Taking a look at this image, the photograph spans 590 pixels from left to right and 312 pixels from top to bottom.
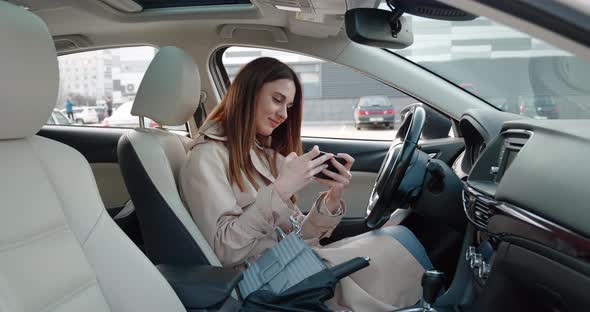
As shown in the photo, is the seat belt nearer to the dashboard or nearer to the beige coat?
the beige coat

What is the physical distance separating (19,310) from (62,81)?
506mm

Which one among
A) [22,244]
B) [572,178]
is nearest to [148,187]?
[22,244]

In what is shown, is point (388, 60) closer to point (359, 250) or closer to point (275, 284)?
point (359, 250)

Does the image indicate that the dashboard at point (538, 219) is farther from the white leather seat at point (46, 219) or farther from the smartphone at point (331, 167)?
the white leather seat at point (46, 219)

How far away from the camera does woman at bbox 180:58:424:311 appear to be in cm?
161

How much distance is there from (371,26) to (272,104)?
27.8 inches

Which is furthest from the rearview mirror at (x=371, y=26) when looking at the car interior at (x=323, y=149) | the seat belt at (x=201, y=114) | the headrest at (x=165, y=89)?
the seat belt at (x=201, y=114)

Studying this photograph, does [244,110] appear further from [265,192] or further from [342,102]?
[342,102]

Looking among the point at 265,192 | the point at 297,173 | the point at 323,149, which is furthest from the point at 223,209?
the point at 323,149

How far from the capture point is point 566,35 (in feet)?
2.29

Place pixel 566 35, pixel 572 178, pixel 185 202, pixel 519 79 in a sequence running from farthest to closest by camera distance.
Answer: pixel 519 79 < pixel 185 202 < pixel 572 178 < pixel 566 35

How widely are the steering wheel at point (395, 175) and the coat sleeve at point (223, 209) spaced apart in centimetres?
25

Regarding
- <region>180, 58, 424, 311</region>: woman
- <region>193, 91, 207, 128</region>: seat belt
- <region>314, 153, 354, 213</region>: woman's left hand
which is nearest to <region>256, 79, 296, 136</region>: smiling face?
<region>180, 58, 424, 311</region>: woman

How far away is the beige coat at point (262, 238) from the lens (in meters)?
1.59
